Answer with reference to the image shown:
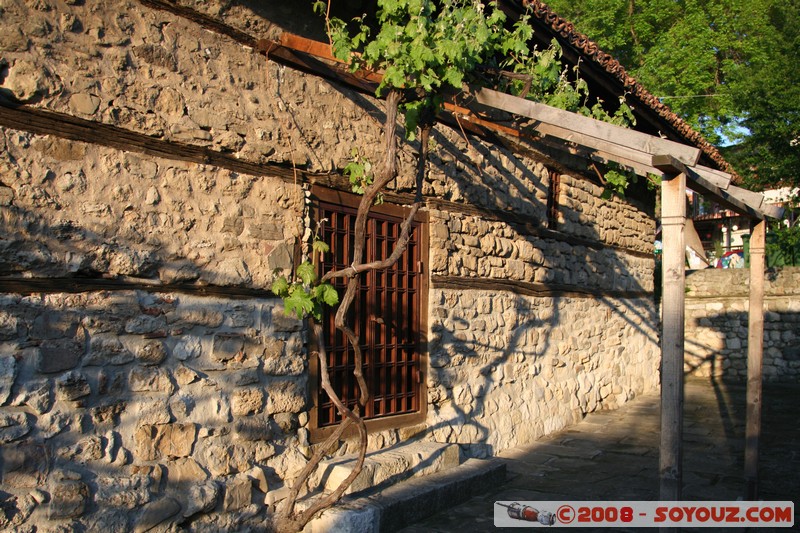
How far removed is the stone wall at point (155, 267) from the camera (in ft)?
10.5

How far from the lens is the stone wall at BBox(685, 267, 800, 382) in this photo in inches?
476

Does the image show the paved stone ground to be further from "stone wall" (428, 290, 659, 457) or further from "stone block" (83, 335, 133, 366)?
"stone block" (83, 335, 133, 366)

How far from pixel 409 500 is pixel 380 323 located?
3.91ft

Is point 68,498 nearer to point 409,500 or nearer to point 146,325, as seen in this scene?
point 146,325

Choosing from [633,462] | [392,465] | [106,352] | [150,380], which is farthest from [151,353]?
[633,462]

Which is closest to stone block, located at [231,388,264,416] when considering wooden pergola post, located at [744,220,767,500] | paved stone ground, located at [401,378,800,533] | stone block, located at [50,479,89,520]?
stone block, located at [50,479,89,520]

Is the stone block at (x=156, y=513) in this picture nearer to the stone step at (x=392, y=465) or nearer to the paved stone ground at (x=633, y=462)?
the stone step at (x=392, y=465)

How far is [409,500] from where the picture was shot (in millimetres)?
4398

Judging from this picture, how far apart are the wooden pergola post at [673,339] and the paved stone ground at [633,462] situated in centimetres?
130

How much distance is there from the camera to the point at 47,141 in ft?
11.0

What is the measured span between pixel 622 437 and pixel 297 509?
4433 millimetres

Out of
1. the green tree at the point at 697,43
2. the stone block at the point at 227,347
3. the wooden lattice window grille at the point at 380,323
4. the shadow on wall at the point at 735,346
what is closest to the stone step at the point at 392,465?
the wooden lattice window grille at the point at 380,323

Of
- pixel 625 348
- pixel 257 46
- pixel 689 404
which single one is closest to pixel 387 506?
pixel 257 46

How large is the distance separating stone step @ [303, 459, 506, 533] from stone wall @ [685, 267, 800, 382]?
869 cm
